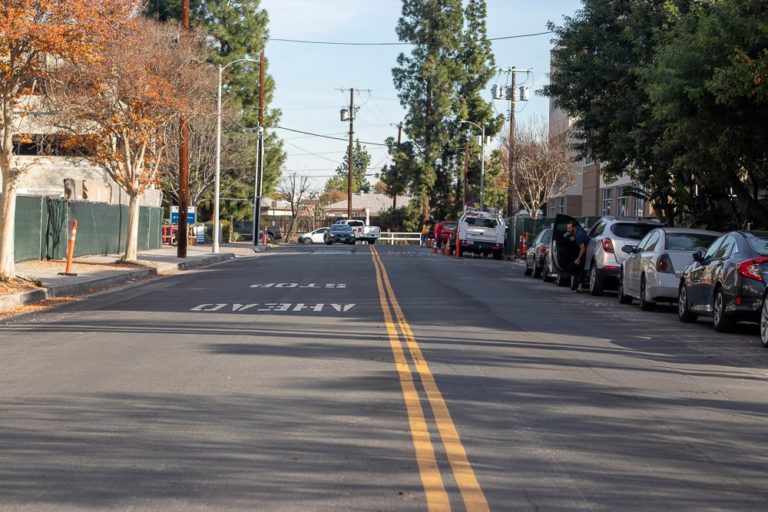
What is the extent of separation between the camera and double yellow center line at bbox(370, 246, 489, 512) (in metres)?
6.55

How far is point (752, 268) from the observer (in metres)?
15.6

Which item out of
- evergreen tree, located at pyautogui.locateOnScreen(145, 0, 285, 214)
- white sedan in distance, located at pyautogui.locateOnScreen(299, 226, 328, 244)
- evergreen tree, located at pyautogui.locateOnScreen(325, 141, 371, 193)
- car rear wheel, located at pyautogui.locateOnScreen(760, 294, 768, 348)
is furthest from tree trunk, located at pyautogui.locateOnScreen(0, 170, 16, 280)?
evergreen tree, located at pyautogui.locateOnScreen(325, 141, 371, 193)

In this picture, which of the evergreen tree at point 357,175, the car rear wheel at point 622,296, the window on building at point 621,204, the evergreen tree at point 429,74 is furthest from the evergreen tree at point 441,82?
the evergreen tree at point 357,175

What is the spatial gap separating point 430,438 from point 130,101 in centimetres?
2505

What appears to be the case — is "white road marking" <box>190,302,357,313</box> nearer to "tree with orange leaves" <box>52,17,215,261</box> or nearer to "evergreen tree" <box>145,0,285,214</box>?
"tree with orange leaves" <box>52,17,215,261</box>

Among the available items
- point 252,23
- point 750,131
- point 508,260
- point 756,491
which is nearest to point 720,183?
point 750,131

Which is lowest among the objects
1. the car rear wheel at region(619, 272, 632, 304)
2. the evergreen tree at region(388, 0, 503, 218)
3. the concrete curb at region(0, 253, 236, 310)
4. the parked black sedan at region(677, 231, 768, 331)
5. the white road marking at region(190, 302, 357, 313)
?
the concrete curb at region(0, 253, 236, 310)

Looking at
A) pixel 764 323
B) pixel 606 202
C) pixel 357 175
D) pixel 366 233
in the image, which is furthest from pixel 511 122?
pixel 357 175

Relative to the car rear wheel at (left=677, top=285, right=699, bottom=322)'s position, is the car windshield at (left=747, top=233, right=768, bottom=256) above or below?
above

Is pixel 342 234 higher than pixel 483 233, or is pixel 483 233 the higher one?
pixel 483 233

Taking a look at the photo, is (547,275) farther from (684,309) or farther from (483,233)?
(483,233)

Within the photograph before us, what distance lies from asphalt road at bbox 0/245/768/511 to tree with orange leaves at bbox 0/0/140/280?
539 centimetres

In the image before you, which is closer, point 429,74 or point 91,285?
point 91,285

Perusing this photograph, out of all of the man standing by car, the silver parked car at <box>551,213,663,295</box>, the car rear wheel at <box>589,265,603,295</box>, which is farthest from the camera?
the man standing by car
